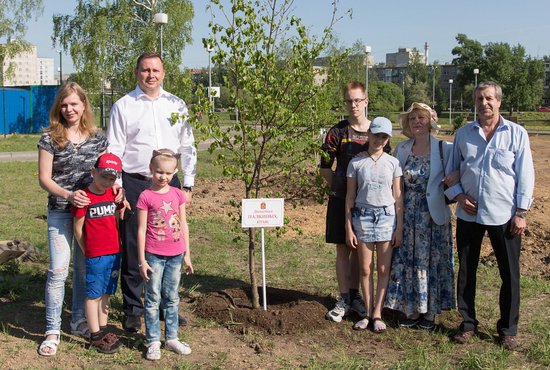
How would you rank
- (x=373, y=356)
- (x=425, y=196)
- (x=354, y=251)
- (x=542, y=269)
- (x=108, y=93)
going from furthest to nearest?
(x=108, y=93) → (x=542, y=269) → (x=354, y=251) → (x=425, y=196) → (x=373, y=356)

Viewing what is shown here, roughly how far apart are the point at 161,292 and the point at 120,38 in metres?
27.5

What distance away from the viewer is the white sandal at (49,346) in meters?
4.30

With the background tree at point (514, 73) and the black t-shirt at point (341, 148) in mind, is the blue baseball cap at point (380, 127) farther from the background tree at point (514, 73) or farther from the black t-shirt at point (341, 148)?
the background tree at point (514, 73)

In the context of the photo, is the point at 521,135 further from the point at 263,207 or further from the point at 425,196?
the point at 263,207

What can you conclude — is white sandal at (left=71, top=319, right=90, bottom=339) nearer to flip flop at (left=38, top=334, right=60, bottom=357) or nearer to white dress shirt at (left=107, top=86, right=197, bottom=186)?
flip flop at (left=38, top=334, right=60, bottom=357)

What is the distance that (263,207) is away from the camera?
496cm

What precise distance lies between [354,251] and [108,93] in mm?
30124

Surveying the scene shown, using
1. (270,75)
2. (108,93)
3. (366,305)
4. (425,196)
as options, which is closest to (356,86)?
(270,75)

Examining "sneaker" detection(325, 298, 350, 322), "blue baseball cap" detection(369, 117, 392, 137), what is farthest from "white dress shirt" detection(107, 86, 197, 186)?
"sneaker" detection(325, 298, 350, 322)

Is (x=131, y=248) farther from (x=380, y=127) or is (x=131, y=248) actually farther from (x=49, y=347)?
(x=380, y=127)

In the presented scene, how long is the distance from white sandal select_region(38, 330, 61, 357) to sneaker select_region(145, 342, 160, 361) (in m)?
0.64

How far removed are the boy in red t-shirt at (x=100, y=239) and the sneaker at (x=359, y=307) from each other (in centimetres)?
193

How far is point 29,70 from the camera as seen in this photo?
83.6 meters

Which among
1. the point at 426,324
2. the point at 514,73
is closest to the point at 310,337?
the point at 426,324
